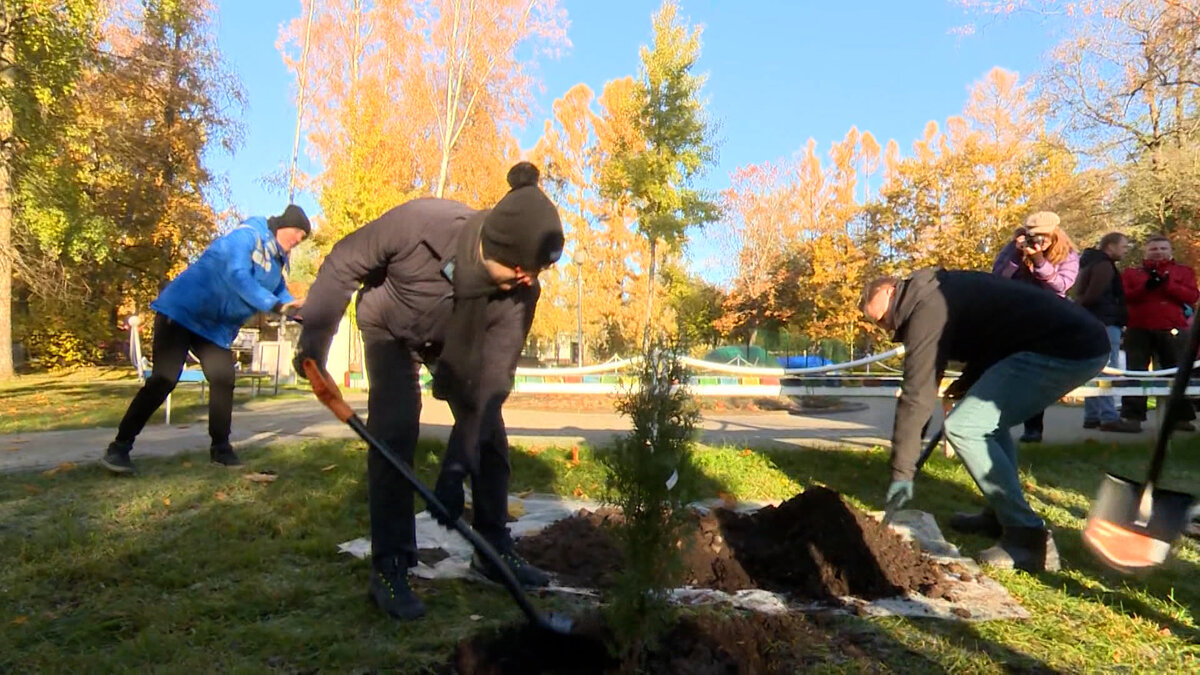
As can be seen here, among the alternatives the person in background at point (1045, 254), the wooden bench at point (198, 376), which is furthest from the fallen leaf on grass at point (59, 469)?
the person in background at point (1045, 254)

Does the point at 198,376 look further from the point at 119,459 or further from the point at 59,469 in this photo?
the point at 119,459

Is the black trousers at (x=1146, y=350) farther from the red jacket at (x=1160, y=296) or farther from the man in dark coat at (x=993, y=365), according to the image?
the man in dark coat at (x=993, y=365)

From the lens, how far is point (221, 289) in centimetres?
484

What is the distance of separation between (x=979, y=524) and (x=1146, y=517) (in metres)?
1.18

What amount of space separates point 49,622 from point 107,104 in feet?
68.6

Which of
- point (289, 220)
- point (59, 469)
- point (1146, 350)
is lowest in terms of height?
point (59, 469)

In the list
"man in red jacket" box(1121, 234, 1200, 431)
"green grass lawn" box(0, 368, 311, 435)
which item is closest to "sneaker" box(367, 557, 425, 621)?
"green grass lawn" box(0, 368, 311, 435)

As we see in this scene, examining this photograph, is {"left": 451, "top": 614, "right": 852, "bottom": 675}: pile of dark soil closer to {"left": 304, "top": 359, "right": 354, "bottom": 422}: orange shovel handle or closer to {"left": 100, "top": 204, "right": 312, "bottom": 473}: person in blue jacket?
{"left": 304, "top": 359, "right": 354, "bottom": 422}: orange shovel handle

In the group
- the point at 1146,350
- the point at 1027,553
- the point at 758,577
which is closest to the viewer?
the point at 758,577

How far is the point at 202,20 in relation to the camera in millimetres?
22328

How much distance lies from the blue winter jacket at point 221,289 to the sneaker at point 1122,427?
7.08 m

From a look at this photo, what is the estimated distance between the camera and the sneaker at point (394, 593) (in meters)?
2.57

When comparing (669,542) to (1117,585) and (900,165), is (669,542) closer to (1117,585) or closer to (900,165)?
(1117,585)

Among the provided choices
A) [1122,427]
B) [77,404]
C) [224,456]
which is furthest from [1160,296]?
[77,404]
